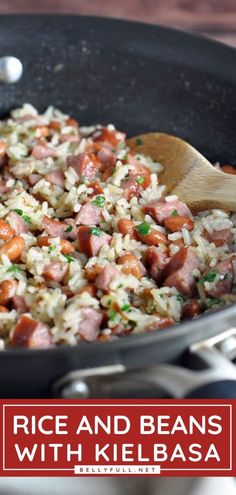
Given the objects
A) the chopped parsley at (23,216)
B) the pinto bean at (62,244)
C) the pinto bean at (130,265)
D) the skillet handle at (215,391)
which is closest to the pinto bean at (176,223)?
the pinto bean at (130,265)

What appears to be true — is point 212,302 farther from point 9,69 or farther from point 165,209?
point 9,69

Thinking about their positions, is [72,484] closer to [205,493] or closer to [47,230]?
[205,493]

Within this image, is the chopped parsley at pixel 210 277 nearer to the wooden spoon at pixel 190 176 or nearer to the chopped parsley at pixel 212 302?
the chopped parsley at pixel 212 302

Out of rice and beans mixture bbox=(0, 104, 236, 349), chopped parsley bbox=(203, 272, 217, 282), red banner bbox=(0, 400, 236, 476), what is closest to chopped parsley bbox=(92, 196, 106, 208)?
rice and beans mixture bbox=(0, 104, 236, 349)

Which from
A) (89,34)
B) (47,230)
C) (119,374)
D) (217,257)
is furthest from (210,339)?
(89,34)

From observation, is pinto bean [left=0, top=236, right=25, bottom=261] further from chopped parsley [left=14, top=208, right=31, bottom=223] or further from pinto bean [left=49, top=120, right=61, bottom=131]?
pinto bean [left=49, top=120, right=61, bottom=131]
